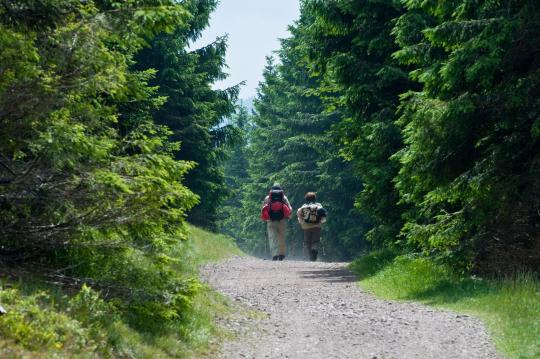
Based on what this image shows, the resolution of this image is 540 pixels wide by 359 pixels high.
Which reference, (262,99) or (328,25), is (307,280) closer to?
(328,25)

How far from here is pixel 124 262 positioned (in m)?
7.52

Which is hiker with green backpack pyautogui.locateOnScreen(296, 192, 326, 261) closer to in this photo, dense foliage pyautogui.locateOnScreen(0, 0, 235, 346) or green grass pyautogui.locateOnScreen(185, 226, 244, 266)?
green grass pyautogui.locateOnScreen(185, 226, 244, 266)

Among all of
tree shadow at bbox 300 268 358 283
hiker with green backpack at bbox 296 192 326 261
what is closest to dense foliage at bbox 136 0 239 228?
hiker with green backpack at bbox 296 192 326 261

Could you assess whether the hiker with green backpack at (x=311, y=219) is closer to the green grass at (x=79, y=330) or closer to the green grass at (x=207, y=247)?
the green grass at (x=207, y=247)

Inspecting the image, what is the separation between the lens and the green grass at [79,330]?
5426 mm

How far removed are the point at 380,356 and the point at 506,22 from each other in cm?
529

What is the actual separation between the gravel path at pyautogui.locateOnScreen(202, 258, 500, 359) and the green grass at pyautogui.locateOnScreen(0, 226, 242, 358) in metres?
0.54

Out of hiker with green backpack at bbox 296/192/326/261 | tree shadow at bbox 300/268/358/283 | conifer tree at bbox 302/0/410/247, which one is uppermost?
conifer tree at bbox 302/0/410/247

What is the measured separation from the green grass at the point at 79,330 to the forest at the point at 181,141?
0.57 feet

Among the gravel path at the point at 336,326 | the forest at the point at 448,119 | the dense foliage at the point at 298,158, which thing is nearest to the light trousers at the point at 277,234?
the forest at the point at 448,119

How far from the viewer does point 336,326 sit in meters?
9.69

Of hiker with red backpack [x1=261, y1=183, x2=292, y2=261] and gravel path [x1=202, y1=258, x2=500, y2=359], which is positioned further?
hiker with red backpack [x1=261, y1=183, x2=292, y2=261]

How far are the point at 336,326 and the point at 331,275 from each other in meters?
6.94

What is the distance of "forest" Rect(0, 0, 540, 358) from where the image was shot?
682 cm
